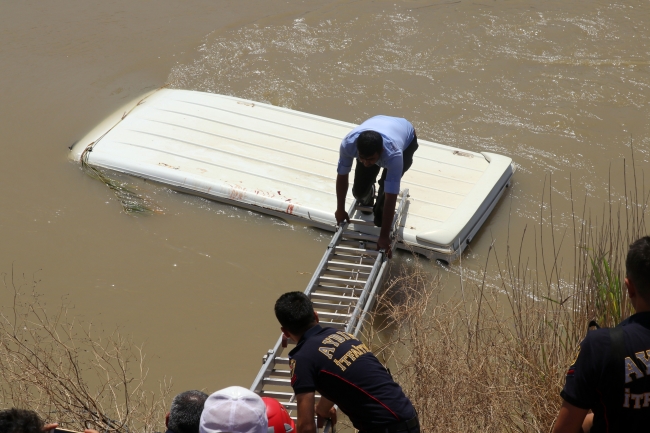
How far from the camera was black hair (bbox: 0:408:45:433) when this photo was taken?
1944mm

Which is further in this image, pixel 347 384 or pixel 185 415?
pixel 347 384

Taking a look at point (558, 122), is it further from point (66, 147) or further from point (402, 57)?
point (66, 147)

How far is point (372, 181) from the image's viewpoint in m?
4.94

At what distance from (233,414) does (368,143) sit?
7.23 feet

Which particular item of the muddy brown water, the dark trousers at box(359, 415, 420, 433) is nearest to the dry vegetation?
the muddy brown water

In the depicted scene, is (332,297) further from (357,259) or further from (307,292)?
(357,259)

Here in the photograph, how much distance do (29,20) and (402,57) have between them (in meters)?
4.65

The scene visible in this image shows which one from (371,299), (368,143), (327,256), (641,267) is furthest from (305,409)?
(327,256)

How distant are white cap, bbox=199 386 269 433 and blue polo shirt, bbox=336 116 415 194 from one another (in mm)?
2213

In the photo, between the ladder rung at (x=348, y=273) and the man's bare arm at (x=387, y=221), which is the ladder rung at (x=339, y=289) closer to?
the ladder rung at (x=348, y=273)

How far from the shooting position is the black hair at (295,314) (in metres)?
2.72

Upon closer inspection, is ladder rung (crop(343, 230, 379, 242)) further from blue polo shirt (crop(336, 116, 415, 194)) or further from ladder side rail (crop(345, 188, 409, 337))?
blue polo shirt (crop(336, 116, 415, 194))

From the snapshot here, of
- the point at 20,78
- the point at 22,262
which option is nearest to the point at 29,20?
the point at 20,78

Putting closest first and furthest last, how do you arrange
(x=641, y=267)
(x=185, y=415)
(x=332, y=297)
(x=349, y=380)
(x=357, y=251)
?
(x=641, y=267)
(x=185, y=415)
(x=349, y=380)
(x=332, y=297)
(x=357, y=251)
